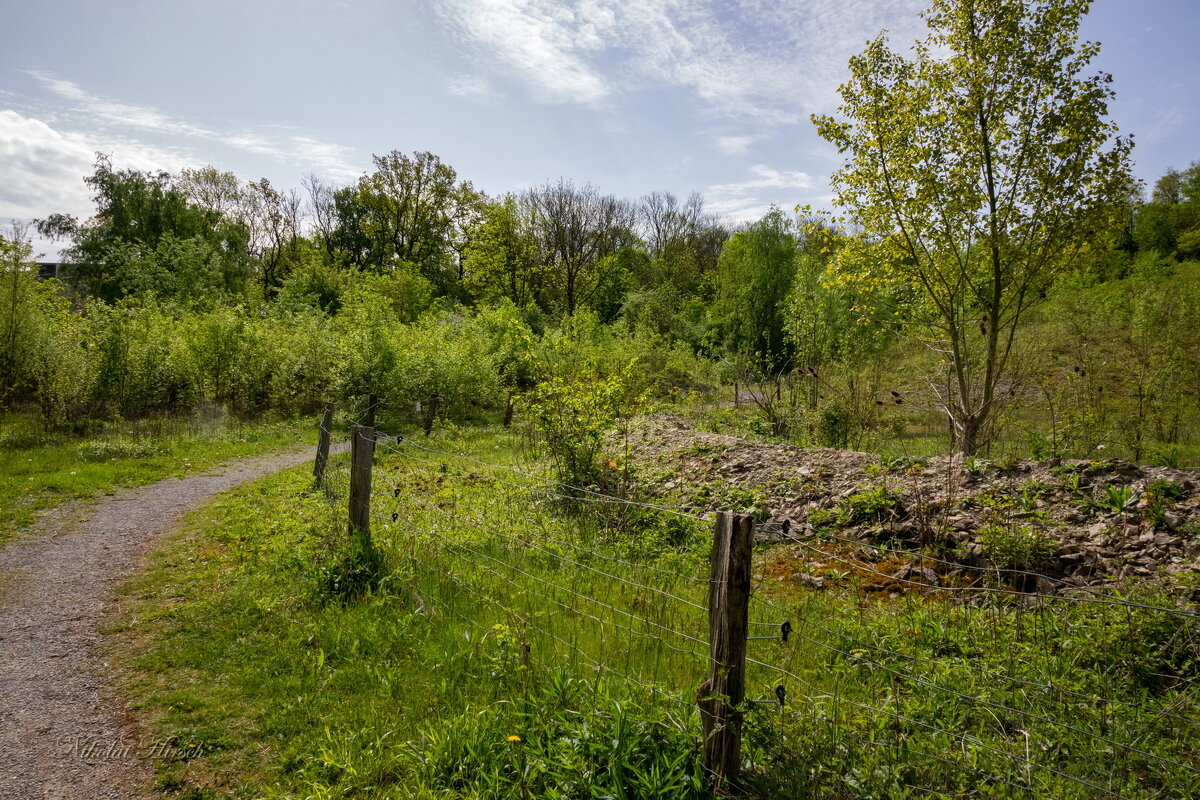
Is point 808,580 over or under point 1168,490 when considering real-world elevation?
under

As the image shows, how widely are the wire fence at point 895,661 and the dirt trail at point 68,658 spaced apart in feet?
7.72

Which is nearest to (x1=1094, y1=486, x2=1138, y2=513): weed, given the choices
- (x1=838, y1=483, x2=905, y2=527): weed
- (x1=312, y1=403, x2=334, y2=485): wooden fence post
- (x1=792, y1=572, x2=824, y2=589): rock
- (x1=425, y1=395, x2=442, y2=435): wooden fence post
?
(x1=838, y1=483, x2=905, y2=527): weed

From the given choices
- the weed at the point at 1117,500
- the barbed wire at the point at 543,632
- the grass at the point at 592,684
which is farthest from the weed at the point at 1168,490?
the barbed wire at the point at 543,632

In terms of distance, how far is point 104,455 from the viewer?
12180mm

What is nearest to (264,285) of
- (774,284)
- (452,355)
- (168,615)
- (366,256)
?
(366,256)

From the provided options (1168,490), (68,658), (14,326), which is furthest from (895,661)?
(14,326)

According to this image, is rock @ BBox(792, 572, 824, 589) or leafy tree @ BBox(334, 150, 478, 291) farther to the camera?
leafy tree @ BBox(334, 150, 478, 291)

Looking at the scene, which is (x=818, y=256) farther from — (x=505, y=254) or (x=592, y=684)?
(x=592, y=684)

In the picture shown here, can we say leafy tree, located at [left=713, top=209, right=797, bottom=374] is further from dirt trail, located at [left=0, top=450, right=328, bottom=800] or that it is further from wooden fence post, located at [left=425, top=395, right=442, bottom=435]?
dirt trail, located at [left=0, top=450, right=328, bottom=800]

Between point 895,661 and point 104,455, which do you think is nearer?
point 895,661

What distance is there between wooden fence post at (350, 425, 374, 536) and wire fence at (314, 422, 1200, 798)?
0.44 metres

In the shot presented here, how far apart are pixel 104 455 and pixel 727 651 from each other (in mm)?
14201

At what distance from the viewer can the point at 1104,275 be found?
3984 centimetres

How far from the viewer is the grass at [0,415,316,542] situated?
31.4 feet
